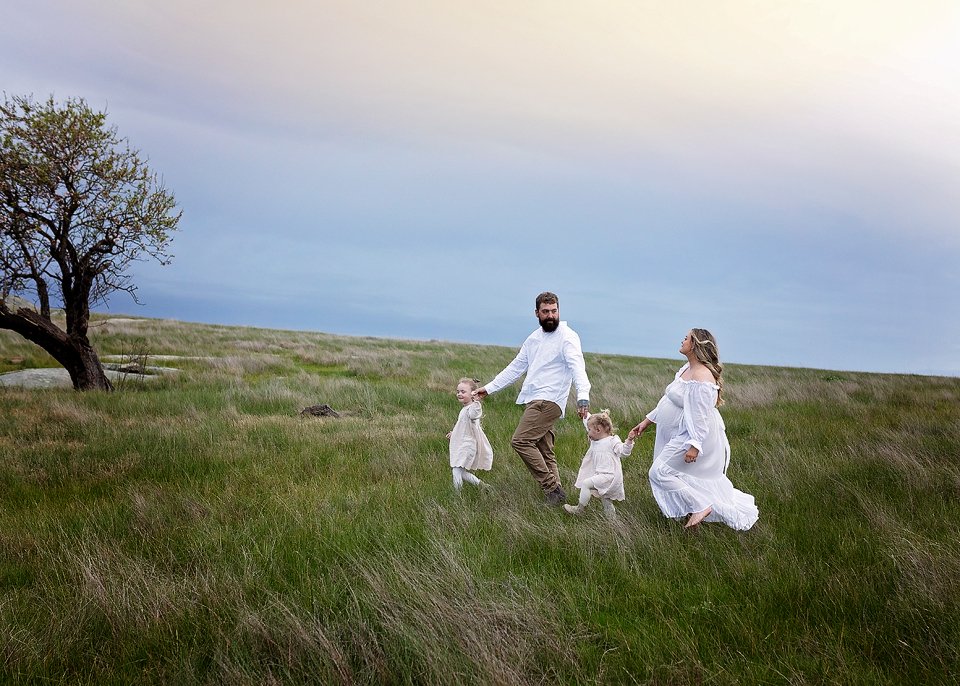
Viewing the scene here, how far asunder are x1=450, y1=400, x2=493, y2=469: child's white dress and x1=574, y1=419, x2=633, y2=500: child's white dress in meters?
1.42

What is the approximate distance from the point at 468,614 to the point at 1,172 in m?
16.0

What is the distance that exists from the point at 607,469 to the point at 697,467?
0.87 metres

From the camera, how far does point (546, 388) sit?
6.94 meters

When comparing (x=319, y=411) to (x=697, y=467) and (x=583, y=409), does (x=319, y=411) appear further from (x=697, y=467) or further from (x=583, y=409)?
(x=697, y=467)

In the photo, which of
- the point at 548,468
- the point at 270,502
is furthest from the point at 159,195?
the point at 548,468

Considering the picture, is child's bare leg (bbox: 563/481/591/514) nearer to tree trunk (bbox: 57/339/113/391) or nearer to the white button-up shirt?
the white button-up shirt

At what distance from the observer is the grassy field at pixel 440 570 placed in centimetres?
355

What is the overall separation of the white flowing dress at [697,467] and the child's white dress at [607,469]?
0.38 m

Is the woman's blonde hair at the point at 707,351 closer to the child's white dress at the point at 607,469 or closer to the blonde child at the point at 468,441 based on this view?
the child's white dress at the point at 607,469

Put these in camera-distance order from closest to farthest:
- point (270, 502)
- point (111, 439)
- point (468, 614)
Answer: point (468, 614)
point (270, 502)
point (111, 439)

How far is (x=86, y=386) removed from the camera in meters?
15.2

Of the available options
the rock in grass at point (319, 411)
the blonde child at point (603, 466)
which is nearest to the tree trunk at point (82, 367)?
the rock in grass at point (319, 411)

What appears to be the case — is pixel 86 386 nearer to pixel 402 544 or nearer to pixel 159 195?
pixel 159 195

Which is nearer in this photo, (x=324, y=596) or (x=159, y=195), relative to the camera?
(x=324, y=596)
